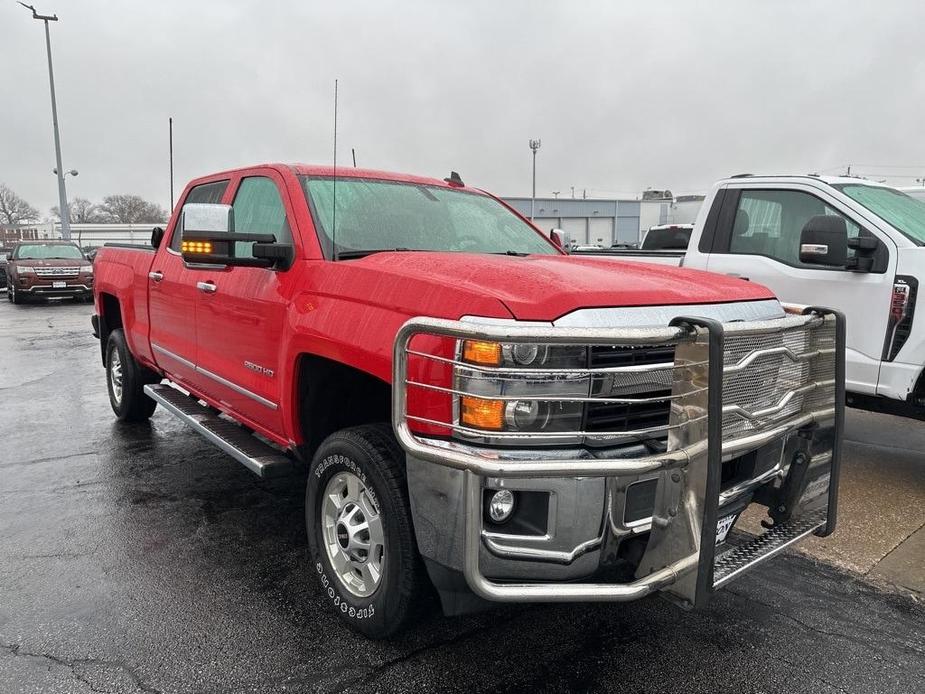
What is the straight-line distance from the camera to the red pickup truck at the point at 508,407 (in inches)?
87.0

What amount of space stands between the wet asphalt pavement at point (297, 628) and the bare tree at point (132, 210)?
4889cm

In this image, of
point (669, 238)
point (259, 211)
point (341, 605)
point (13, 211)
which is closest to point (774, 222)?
point (259, 211)

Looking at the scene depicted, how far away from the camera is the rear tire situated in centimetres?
613

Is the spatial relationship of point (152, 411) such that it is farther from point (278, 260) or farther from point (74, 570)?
point (278, 260)

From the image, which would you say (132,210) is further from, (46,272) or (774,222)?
(774,222)

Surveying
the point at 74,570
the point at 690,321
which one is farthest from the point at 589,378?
the point at 74,570

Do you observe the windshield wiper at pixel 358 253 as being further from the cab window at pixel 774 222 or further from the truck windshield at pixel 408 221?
the cab window at pixel 774 222

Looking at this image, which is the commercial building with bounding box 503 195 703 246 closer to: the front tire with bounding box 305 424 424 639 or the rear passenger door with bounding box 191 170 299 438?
the rear passenger door with bounding box 191 170 299 438

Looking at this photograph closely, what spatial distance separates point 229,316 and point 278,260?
26.6 inches

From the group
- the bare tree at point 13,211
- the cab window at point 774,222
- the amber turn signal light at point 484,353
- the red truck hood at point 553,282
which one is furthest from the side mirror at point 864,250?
the bare tree at point 13,211

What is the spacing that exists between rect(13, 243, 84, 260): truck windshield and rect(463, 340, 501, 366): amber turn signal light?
20.3 meters

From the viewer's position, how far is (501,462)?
7.01 feet

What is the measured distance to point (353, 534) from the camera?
9.47ft

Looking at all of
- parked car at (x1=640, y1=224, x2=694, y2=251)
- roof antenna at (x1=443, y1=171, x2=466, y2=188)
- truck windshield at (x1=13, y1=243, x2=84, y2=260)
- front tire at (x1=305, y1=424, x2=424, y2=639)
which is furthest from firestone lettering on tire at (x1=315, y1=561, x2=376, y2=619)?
truck windshield at (x1=13, y1=243, x2=84, y2=260)
